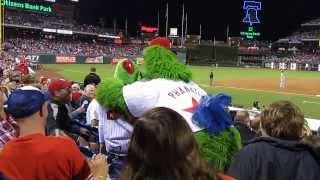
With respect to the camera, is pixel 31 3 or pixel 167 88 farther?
pixel 31 3

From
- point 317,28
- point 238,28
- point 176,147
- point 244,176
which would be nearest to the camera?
point 176,147

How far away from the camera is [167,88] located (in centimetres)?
369

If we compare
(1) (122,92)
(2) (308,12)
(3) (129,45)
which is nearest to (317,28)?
(2) (308,12)

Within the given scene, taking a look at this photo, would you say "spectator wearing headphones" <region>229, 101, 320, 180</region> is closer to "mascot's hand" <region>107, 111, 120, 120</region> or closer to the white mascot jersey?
the white mascot jersey

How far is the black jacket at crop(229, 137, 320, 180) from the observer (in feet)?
11.1

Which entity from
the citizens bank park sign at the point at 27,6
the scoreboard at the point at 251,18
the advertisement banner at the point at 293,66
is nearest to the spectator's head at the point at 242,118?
the advertisement banner at the point at 293,66

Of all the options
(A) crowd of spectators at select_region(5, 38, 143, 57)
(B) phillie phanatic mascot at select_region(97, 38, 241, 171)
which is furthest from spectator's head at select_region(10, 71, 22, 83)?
(A) crowd of spectators at select_region(5, 38, 143, 57)

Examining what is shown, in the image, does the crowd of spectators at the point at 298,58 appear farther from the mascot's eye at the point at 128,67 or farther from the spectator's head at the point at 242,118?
the mascot's eye at the point at 128,67

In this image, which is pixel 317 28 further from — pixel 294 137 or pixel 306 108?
pixel 294 137

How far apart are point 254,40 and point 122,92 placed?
276ft

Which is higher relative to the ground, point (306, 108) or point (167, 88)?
point (167, 88)

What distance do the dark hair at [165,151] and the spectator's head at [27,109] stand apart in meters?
1.14

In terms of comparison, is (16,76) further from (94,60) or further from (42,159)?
(94,60)

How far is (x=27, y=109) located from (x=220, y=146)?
1273 mm
